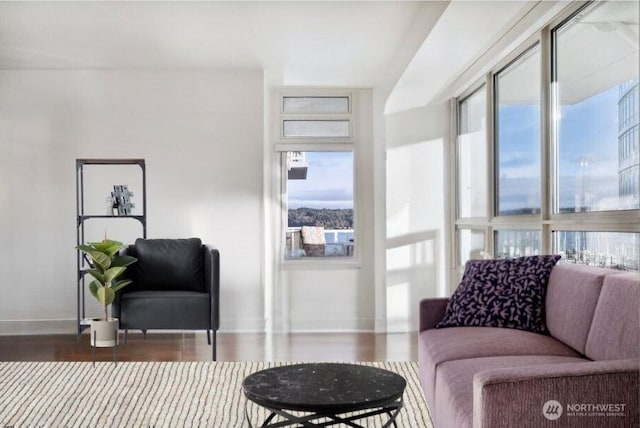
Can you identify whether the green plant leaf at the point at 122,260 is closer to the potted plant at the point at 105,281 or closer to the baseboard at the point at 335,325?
the potted plant at the point at 105,281

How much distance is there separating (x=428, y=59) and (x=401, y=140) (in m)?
1.74

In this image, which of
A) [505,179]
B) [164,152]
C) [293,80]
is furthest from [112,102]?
[505,179]

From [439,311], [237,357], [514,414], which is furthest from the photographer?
[237,357]

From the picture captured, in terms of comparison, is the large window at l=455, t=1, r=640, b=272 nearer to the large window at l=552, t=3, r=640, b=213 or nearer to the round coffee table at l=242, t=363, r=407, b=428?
the large window at l=552, t=3, r=640, b=213

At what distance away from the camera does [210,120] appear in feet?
20.8

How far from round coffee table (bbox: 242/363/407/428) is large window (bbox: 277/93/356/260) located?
154 inches

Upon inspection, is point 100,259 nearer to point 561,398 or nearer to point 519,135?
point 519,135

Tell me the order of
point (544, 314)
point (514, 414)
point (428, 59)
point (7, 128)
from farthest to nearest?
1. point (7, 128)
2. point (428, 59)
3. point (544, 314)
4. point (514, 414)

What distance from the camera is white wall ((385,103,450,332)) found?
6.39m

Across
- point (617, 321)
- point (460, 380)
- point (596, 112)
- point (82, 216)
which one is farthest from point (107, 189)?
point (617, 321)

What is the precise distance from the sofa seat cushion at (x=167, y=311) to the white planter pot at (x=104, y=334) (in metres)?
0.13

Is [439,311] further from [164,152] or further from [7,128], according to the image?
[7,128]

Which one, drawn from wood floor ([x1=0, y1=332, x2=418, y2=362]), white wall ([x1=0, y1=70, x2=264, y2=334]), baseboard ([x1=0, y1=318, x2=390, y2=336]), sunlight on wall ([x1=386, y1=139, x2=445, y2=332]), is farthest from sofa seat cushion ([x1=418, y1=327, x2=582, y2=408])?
white wall ([x1=0, y1=70, x2=264, y2=334])

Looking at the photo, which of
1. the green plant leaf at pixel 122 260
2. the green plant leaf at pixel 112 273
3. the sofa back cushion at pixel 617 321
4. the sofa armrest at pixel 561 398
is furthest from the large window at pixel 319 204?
the sofa armrest at pixel 561 398
